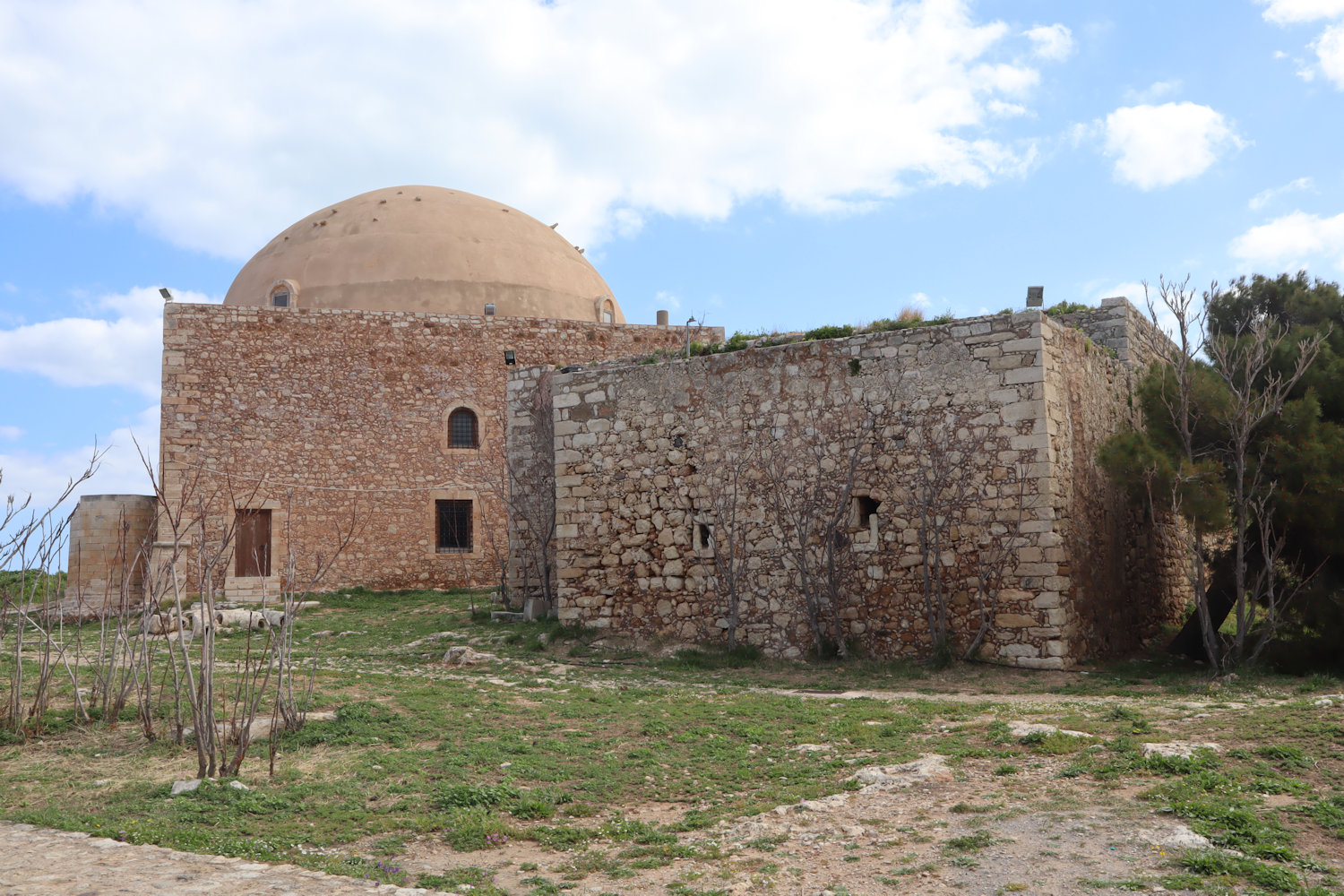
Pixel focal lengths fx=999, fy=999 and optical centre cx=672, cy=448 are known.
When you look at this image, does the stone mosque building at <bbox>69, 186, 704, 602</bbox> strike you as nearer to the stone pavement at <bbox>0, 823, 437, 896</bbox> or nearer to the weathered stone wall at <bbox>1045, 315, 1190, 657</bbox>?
the weathered stone wall at <bbox>1045, 315, 1190, 657</bbox>

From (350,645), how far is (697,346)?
5955 millimetres

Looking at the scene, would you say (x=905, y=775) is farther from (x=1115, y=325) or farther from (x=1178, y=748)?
(x=1115, y=325)

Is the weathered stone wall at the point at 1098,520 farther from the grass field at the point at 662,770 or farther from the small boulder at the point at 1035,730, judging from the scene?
the small boulder at the point at 1035,730

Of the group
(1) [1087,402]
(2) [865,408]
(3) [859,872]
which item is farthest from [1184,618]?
(3) [859,872]

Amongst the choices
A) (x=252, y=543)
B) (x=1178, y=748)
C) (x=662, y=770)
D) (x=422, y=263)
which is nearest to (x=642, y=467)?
(x=662, y=770)

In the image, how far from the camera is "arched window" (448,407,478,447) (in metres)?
21.0

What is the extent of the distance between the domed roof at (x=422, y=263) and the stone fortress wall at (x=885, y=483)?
33.3ft

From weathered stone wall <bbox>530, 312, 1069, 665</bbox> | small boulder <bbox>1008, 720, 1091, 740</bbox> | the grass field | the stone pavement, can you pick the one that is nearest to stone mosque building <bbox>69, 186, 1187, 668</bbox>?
weathered stone wall <bbox>530, 312, 1069, 665</bbox>

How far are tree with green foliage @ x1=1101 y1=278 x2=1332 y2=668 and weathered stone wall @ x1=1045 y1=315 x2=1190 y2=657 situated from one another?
0.56 metres

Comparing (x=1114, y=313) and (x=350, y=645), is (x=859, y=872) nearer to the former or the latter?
(x=350, y=645)

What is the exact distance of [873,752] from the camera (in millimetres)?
6703

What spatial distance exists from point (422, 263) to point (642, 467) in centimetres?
1253

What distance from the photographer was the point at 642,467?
41.0 feet

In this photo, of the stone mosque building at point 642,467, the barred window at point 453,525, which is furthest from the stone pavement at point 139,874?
the barred window at point 453,525
